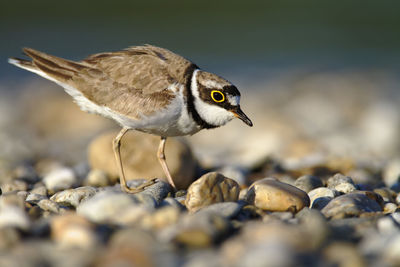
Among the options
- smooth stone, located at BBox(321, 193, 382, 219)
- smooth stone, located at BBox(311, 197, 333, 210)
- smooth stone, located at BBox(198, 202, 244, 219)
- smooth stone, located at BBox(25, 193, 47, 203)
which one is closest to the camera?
smooth stone, located at BBox(198, 202, 244, 219)

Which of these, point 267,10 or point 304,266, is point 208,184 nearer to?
point 304,266

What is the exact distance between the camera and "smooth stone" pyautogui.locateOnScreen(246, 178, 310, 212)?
Answer: 388 centimetres

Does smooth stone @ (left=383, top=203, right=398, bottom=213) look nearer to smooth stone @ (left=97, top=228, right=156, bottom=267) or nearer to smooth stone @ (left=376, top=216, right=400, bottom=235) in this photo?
smooth stone @ (left=376, top=216, right=400, bottom=235)

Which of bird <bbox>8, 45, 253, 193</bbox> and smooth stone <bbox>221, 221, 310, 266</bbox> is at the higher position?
bird <bbox>8, 45, 253, 193</bbox>

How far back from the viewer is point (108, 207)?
10.8 ft

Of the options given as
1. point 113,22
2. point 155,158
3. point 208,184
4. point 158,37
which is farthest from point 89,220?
point 113,22

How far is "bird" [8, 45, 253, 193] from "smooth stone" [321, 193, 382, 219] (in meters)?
1.31

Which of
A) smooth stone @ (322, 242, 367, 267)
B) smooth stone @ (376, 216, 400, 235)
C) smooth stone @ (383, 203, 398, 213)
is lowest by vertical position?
smooth stone @ (383, 203, 398, 213)

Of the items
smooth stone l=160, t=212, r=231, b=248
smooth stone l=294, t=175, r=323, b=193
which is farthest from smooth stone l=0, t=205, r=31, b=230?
smooth stone l=294, t=175, r=323, b=193

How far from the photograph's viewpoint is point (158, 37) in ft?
84.4

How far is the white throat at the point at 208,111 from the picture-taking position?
Answer: 464cm

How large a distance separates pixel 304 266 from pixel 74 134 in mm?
8850

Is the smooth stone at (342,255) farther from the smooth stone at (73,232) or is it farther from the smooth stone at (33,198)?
the smooth stone at (33,198)

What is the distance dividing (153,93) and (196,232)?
79.7 inches
